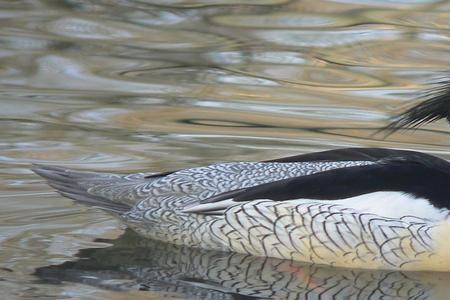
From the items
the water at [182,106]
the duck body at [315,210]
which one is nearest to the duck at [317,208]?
the duck body at [315,210]

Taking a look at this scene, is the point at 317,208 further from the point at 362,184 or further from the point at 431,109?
the point at 431,109

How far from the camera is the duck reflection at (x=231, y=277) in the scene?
7.49 metres

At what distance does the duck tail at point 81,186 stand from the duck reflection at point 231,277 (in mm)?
271

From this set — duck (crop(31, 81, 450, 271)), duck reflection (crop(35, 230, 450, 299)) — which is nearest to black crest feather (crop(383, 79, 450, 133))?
duck (crop(31, 81, 450, 271))

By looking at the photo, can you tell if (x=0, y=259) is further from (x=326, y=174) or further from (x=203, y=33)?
(x=203, y=33)

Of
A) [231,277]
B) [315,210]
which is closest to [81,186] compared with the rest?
[231,277]

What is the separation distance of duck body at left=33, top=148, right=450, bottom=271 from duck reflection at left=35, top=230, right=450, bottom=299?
6cm

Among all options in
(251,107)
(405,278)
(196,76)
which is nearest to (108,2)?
(196,76)

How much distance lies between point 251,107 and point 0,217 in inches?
129

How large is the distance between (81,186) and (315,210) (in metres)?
1.39

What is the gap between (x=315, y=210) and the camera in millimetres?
7754

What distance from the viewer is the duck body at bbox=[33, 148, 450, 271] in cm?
769

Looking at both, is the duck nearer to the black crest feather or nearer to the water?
the black crest feather

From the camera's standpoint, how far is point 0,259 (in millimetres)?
7684
